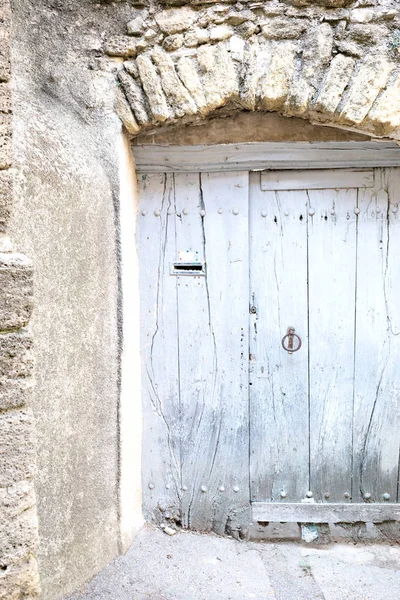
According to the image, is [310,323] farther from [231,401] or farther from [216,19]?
[216,19]

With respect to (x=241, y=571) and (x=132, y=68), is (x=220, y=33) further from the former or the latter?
(x=241, y=571)

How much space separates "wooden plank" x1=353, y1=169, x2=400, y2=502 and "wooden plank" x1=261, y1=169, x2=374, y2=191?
0.25 feet

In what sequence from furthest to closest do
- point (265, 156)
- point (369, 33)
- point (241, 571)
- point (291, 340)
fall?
1. point (291, 340)
2. point (265, 156)
3. point (241, 571)
4. point (369, 33)

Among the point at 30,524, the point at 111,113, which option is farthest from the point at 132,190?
the point at 30,524

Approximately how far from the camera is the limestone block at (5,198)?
4.49ft

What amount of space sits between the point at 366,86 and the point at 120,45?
1089mm

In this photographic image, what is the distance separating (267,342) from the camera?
2.59 metres

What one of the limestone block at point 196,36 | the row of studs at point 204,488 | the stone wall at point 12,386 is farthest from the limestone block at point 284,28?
the row of studs at point 204,488

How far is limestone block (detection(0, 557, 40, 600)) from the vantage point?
4.50 feet

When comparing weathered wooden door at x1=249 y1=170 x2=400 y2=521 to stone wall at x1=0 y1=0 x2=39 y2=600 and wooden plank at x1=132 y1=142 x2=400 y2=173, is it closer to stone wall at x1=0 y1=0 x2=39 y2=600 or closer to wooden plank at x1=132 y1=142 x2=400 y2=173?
wooden plank at x1=132 y1=142 x2=400 y2=173

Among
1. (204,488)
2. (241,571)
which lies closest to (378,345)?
(204,488)

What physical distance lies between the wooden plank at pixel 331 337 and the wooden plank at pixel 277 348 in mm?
47

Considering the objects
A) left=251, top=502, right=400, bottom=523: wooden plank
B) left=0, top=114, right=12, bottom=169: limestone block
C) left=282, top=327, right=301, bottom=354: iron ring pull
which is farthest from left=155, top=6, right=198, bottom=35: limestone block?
left=251, top=502, right=400, bottom=523: wooden plank

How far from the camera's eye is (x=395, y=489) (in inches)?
102
